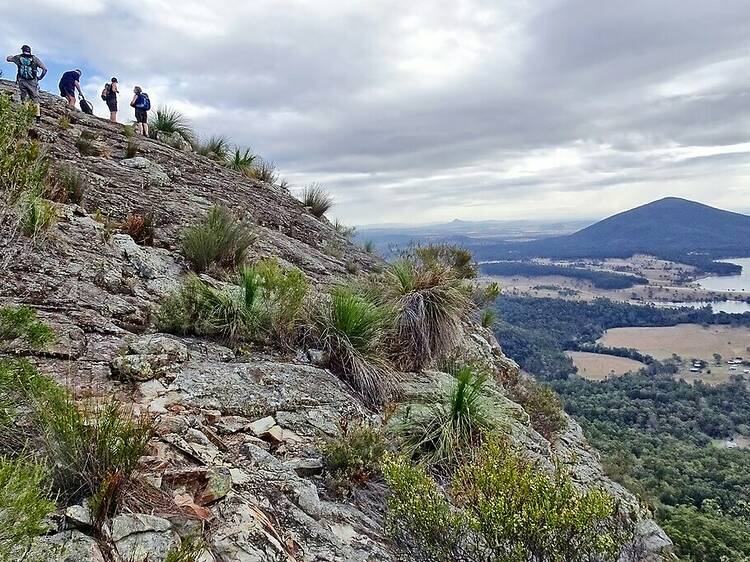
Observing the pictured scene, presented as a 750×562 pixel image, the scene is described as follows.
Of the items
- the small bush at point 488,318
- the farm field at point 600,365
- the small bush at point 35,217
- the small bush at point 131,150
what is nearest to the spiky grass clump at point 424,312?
the small bush at point 488,318

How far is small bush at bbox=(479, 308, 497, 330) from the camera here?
9977 mm

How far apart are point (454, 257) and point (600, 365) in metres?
68.4

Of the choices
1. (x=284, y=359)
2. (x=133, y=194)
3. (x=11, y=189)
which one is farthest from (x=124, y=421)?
(x=133, y=194)

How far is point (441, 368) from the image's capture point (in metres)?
6.67

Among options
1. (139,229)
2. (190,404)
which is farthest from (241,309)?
(139,229)

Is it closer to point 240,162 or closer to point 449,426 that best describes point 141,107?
point 240,162

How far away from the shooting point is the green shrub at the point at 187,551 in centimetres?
203

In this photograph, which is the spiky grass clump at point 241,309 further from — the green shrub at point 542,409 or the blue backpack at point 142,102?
the blue backpack at point 142,102

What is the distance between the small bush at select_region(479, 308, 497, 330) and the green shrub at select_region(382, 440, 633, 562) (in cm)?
675

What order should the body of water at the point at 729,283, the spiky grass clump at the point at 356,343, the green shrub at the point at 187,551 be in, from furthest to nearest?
the body of water at the point at 729,283 < the spiky grass clump at the point at 356,343 < the green shrub at the point at 187,551

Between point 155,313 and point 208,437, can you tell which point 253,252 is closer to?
point 155,313

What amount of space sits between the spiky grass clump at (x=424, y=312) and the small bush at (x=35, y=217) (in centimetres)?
430

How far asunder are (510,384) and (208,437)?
6.62 metres

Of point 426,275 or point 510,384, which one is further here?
point 510,384
